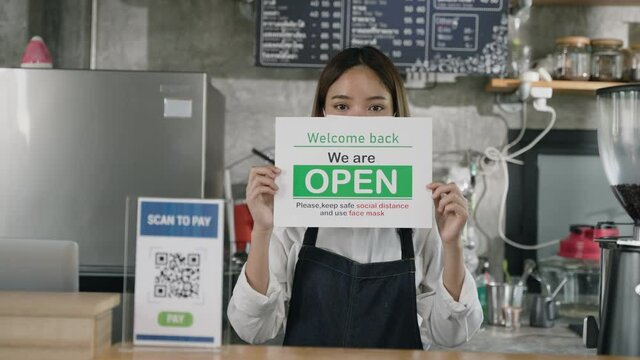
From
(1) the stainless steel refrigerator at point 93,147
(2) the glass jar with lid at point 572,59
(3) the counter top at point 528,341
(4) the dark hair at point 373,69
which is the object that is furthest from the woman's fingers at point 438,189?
(2) the glass jar with lid at point 572,59

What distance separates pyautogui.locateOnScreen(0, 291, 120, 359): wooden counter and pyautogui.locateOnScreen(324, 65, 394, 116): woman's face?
72 centimetres

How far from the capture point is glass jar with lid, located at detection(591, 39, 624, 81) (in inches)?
123

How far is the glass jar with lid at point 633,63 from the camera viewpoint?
3102mm

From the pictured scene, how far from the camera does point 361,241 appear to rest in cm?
177

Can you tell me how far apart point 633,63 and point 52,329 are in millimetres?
2688

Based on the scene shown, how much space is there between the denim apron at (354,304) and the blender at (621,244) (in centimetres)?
42

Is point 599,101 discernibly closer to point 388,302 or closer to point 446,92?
point 388,302

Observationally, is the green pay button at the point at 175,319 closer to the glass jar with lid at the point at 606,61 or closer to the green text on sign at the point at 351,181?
the green text on sign at the point at 351,181

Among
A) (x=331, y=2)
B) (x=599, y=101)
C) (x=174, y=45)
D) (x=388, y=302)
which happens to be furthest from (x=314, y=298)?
(x=174, y=45)

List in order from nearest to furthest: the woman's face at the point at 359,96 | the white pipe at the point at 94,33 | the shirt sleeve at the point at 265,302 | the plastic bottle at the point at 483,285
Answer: the shirt sleeve at the point at 265,302
the woman's face at the point at 359,96
the plastic bottle at the point at 483,285
the white pipe at the point at 94,33

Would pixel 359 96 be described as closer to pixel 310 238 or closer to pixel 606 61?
pixel 310 238

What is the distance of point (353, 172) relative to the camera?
1.38 m

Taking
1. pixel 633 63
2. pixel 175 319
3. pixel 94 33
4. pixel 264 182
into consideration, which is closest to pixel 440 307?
pixel 264 182

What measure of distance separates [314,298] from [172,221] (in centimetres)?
61
